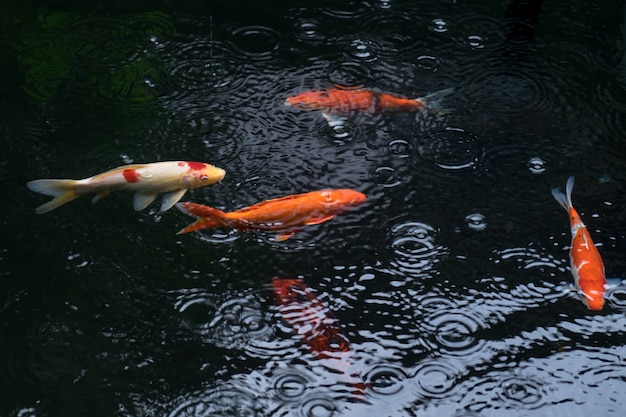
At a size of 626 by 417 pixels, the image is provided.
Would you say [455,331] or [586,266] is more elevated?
[586,266]

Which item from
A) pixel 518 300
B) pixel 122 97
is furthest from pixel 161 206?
pixel 518 300

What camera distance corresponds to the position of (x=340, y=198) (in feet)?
11.4

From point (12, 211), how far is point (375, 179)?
5.70 feet

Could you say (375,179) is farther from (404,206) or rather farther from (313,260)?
(313,260)

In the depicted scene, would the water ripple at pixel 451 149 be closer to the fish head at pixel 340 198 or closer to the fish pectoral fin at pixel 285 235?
the fish head at pixel 340 198

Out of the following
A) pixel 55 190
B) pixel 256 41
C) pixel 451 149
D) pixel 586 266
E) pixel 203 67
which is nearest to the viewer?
pixel 586 266

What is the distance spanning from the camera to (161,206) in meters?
3.46

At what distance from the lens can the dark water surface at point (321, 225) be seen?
292 centimetres

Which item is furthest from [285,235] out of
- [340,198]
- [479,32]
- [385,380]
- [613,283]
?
[479,32]

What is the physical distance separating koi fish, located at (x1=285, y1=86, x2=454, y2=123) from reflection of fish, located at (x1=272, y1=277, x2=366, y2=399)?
113 centimetres

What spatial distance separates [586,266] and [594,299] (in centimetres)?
15

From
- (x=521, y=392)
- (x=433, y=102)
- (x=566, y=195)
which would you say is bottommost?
(x=521, y=392)

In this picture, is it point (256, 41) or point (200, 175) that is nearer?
point (200, 175)

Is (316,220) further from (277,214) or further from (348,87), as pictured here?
(348,87)
